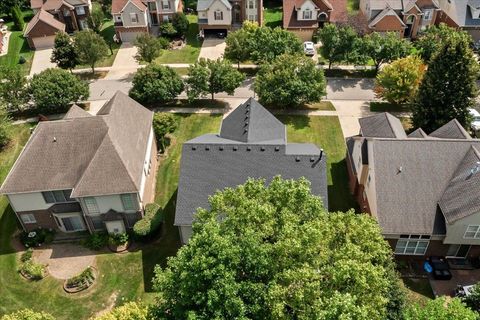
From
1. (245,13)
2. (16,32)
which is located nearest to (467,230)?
(245,13)

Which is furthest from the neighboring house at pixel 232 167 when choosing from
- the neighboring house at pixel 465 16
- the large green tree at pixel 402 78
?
the neighboring house at pixel 465 16

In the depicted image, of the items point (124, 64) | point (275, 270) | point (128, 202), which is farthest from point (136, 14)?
point (275, 270)

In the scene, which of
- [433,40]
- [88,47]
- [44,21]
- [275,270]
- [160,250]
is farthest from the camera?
[44,21]

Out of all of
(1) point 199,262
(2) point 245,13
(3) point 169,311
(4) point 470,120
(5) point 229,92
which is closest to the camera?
(1) point 199,262

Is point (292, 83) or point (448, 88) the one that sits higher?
point (448, 88)

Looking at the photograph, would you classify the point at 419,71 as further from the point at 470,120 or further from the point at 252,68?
the point at 252,68

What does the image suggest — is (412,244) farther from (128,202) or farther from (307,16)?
(307,16)

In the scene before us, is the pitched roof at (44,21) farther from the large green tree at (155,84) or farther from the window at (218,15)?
the large green tree at (155,84)
